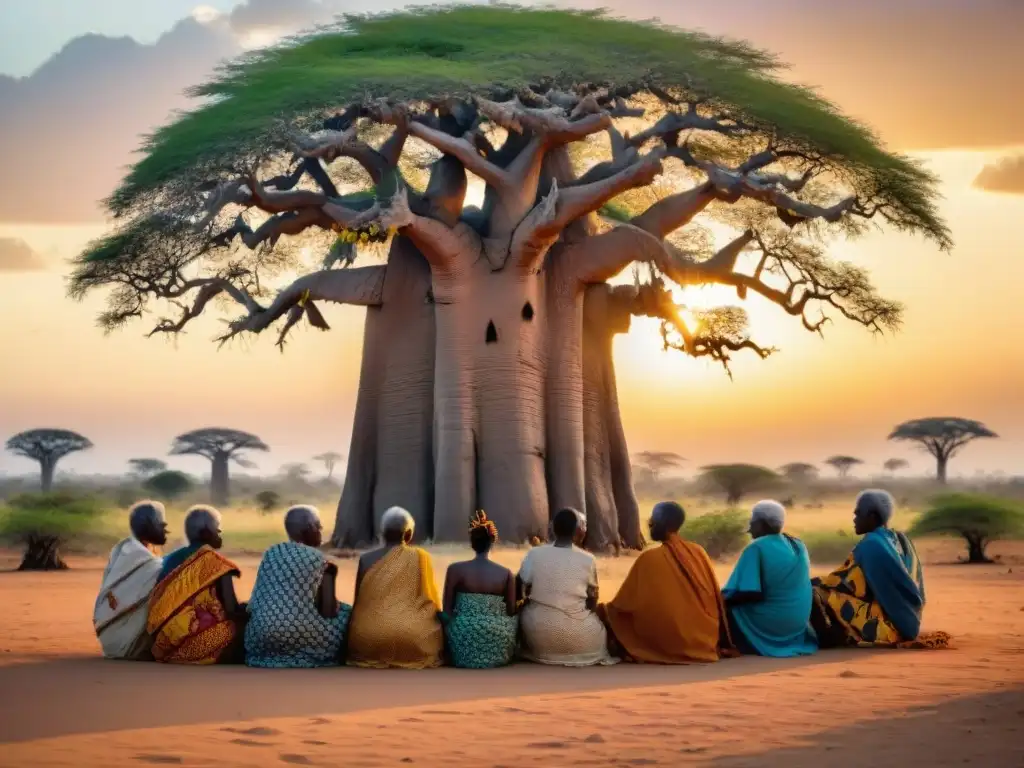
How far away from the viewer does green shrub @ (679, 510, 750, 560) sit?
26906mm

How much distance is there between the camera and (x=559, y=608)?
994cm

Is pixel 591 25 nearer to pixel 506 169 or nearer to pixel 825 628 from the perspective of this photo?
pixel 506 169

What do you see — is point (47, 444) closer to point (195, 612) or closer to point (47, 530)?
point (47, 530)

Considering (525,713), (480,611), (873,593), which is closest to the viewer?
(525,713)

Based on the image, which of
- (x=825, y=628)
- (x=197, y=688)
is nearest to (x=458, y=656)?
(x=197, y=688)

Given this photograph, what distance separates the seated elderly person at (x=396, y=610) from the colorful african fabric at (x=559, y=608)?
633mm

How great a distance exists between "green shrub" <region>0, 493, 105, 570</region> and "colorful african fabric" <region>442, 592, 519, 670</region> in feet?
45.8

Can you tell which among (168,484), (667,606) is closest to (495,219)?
(667,606)

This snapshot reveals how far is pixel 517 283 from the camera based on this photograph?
20422 millimetres

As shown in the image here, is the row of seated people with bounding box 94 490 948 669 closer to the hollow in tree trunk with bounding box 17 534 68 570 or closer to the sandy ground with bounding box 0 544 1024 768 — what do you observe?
the sandy ground with bounding box 0 544 1024 768

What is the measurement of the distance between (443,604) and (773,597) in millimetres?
2267

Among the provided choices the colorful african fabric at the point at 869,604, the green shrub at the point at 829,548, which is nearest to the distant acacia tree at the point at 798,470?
the green shrub at the point at 829,548

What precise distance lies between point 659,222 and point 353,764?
1584cm

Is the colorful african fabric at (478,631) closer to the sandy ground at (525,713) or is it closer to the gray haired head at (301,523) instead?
the sandy ground at (525,713)
